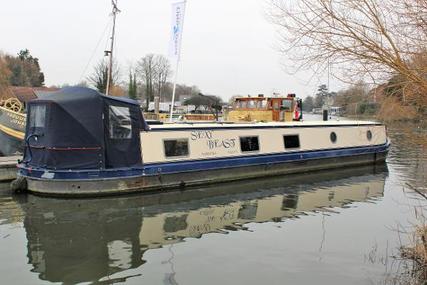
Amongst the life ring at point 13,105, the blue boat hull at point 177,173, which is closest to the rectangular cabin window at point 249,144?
the blue boat hull at point 177,173

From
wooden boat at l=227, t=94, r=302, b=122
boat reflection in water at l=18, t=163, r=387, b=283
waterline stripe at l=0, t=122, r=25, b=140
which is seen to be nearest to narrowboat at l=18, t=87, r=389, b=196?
boat reflection in water at l=18, t=163, r=387, b=283

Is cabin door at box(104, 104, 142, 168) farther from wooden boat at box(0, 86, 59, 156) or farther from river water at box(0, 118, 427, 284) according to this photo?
wooden boat at box(0, 86, 59, 156)

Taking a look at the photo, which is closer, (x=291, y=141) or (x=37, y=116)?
(x=37, y=116)

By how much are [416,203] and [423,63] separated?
745 centimetres

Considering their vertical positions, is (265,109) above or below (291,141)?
above

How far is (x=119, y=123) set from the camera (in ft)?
39.1

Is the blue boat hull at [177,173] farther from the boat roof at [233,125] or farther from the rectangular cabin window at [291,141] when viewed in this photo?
the boat roof at [233,125]

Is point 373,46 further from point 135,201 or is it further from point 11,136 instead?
point 11,136

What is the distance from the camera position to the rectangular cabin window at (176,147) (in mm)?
13021

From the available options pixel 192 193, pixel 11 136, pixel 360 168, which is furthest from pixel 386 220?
pixel 11 136

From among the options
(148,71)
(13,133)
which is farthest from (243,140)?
(148,71)

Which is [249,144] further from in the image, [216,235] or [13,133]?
[13,133]

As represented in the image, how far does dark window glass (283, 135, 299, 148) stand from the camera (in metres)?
16.2

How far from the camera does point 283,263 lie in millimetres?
7328
